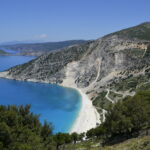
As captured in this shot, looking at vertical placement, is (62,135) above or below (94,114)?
above

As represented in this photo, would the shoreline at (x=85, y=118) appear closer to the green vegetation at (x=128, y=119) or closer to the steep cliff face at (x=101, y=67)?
the steep cliff face at (x=101, y=67)

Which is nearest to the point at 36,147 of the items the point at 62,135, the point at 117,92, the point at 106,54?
the point at 62,135

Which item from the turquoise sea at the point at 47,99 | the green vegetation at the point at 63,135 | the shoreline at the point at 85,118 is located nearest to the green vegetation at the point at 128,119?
the green vegetation at the point at 63,135

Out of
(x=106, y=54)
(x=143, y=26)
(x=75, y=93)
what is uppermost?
(x=143, y=26)

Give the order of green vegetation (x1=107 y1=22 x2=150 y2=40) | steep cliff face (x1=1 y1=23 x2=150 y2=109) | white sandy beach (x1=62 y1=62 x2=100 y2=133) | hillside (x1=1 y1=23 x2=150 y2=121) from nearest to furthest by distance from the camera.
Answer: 1. white sandy beach (x1=62 y1=62 x2=100 y2=133)
2. hillside (x1=1 y1=23 x2=150 y2=121)
3. steep cliff face (x1=1 y1=23 x2=150 y2=109)
4. green vegetation (x1=107 y1=22 x2=150 y2=40)

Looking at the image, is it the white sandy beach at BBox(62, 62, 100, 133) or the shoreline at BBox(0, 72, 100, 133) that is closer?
the shoreline at BBox(0, 72, 100, 133)

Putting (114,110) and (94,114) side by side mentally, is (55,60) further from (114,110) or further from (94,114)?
(114,110)

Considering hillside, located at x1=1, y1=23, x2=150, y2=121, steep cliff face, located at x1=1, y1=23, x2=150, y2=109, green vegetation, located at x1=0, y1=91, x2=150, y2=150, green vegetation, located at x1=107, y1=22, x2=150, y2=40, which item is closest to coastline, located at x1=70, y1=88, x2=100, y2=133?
hillside, located at x1=1, y1=23, x2=150, y2=121

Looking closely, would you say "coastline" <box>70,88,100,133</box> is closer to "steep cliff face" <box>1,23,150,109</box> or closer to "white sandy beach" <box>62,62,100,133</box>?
"white sandy beach" <box>62,62,100,133</box>
